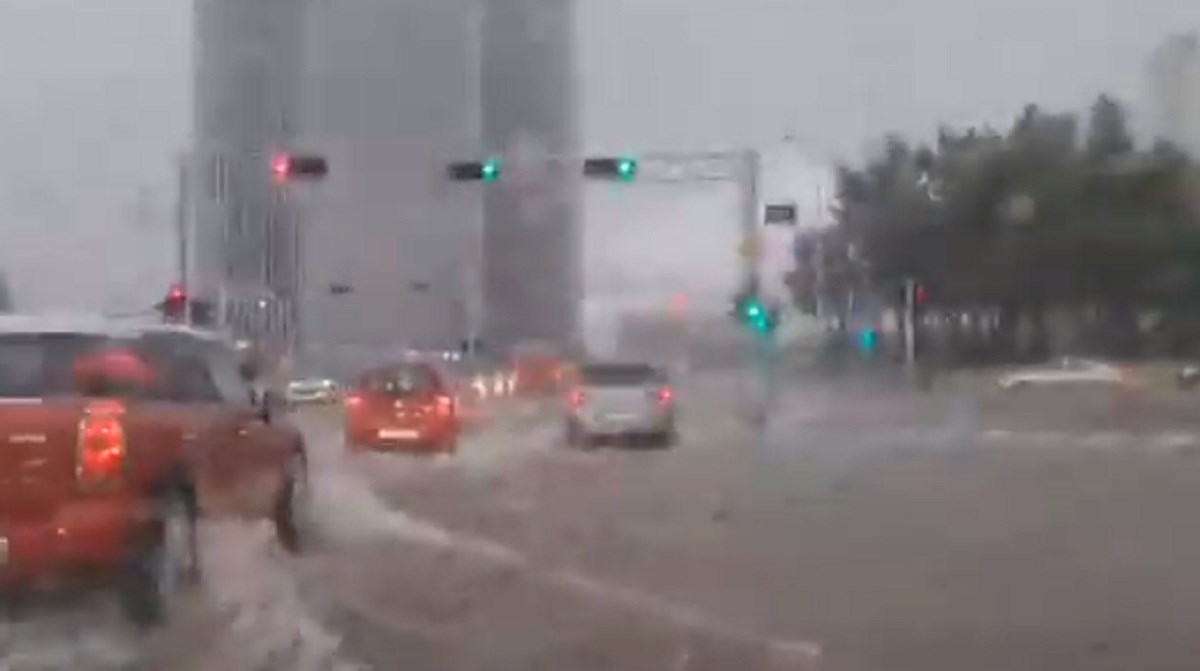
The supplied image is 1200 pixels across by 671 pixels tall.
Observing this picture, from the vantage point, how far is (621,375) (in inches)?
1272

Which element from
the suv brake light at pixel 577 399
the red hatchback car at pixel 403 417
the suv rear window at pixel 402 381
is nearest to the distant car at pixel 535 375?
the suv brake light at pixel 577 399

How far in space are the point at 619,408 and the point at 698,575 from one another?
18.3 metres

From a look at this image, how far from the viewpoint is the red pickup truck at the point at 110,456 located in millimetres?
10125

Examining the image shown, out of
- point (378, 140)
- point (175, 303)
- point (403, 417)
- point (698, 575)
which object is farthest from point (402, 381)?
point (378, 140)

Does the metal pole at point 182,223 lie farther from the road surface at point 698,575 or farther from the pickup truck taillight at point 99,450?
the pickup truck taillight at point 99,450

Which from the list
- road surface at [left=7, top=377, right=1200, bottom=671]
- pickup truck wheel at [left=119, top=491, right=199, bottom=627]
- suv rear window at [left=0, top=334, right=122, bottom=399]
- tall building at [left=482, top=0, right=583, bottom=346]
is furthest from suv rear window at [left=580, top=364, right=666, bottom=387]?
suv rear window at [left=0, top=334, right=122, bottom=399]

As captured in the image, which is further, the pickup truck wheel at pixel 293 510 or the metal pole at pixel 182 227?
the metal pole at pixel 182 227

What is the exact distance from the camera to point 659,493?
21344mm

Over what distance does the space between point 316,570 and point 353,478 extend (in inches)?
412

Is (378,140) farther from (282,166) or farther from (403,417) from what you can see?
(403,417)

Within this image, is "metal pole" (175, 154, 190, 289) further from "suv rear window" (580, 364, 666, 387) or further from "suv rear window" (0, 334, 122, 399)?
"suv rear window" (0, 334, 122, 399)

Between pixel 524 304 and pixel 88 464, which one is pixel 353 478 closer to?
pixel 88 464

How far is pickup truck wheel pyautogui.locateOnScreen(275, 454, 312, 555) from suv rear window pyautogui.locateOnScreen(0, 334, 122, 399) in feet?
12.6

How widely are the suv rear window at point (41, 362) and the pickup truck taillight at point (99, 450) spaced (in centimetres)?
37
